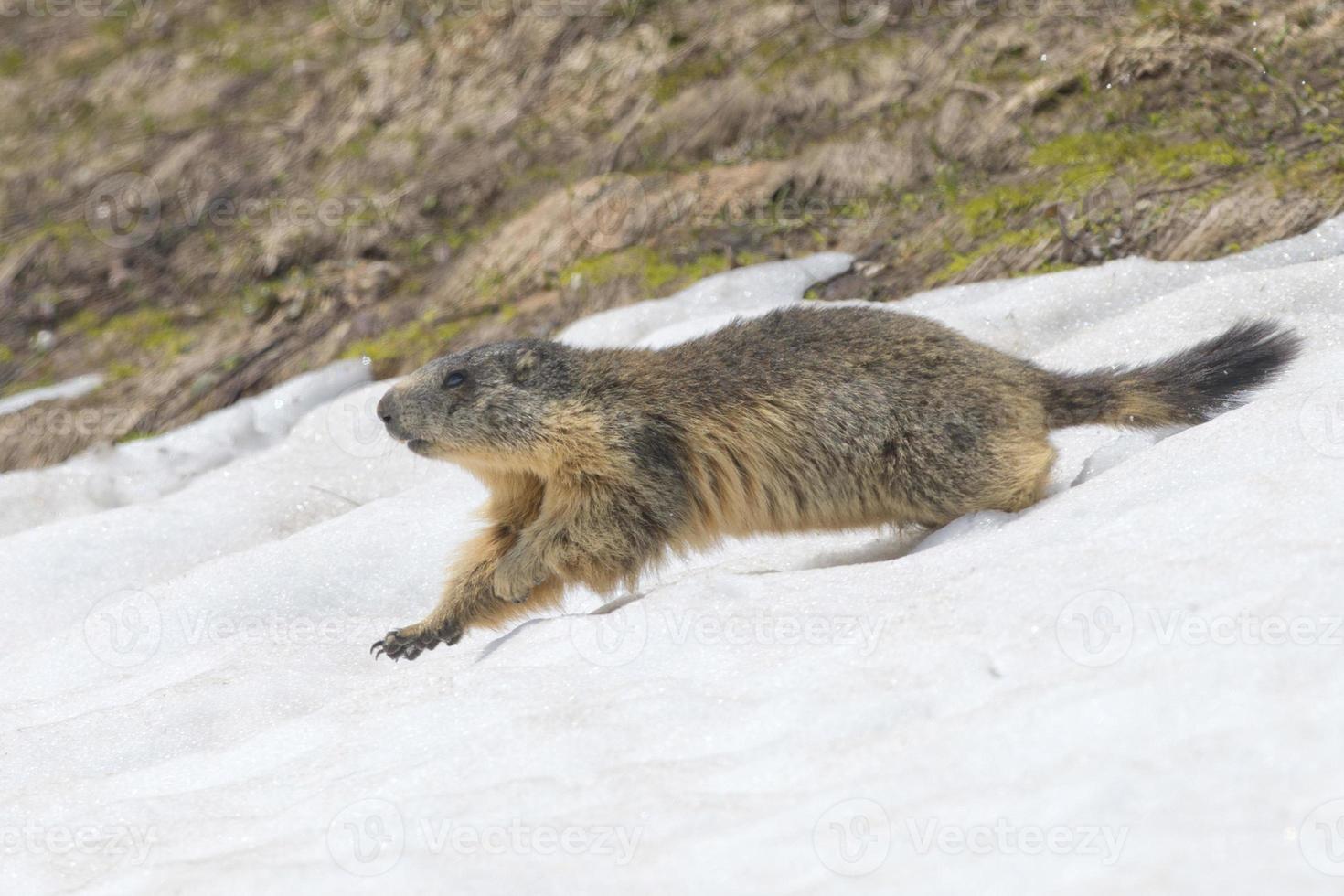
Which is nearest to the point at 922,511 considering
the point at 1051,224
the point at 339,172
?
the point at 1051,224

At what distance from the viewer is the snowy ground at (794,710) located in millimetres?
3709

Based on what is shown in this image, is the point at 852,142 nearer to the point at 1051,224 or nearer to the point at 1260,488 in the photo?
the point at 1051,224

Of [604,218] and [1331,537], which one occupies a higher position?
[1331,537]

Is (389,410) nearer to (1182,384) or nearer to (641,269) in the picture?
(1182,384)

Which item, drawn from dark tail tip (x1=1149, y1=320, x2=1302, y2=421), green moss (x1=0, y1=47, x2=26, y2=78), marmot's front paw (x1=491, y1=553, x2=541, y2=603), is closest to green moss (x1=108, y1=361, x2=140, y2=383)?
green moss (x1=0, y1=47, x2=26, y2=78)

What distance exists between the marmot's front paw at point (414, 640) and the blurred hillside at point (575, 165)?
5.11 metres

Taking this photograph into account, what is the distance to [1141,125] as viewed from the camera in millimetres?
10695

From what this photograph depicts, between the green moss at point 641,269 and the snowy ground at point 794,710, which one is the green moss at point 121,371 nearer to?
the green moss at point 641,269

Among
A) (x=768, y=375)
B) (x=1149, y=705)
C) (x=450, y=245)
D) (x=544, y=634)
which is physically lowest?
(x=450, y=245)

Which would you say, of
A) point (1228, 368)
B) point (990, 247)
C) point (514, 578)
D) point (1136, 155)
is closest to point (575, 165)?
point (990, 247)

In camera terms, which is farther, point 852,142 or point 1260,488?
point 852,142

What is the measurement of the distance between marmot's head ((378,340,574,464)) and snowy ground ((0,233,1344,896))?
3.64 feet

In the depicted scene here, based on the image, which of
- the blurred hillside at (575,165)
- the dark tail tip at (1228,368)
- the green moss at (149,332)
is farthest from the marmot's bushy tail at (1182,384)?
the green moss at (149,332)

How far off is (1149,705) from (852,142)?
337 inches
